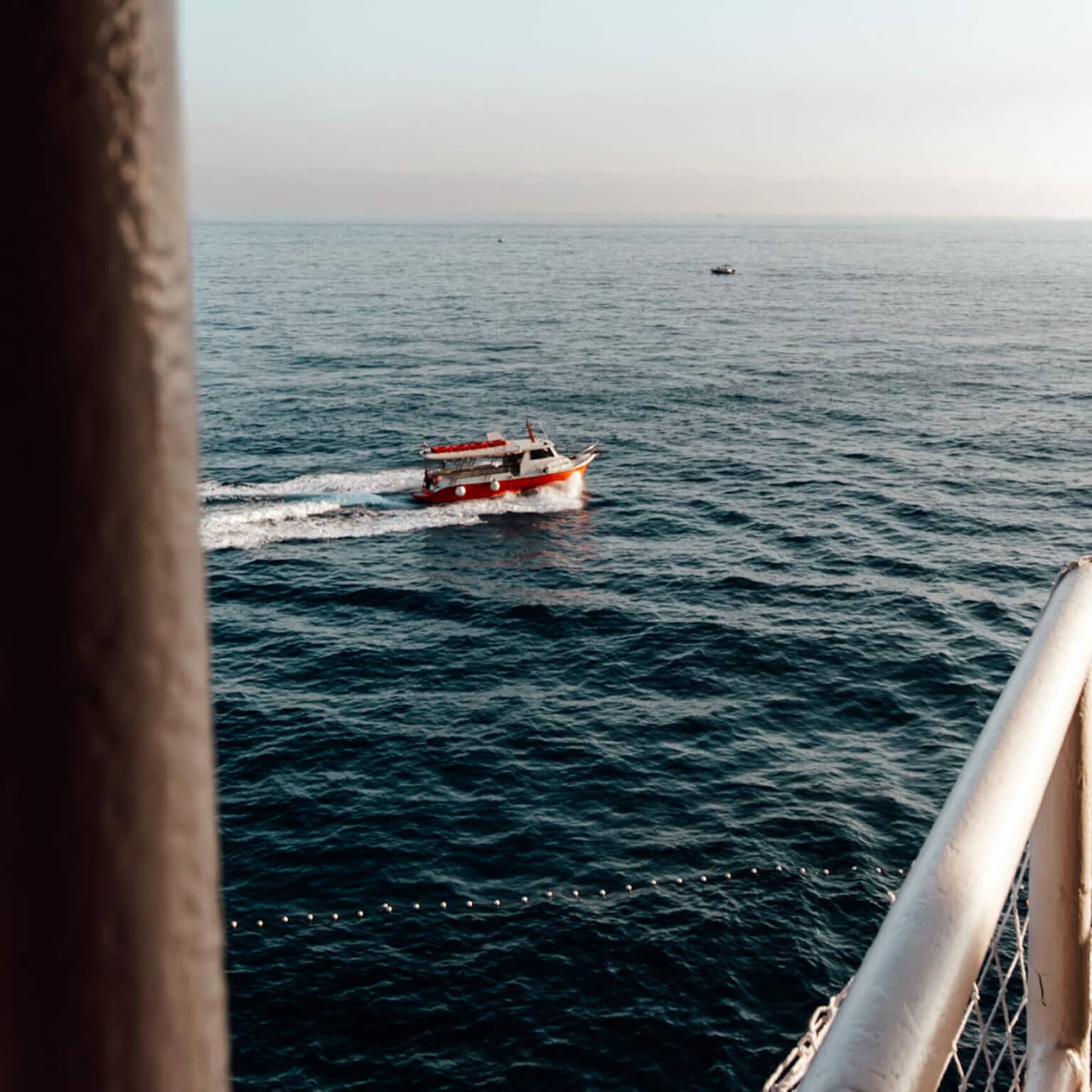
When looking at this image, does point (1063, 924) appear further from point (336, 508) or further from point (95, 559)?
point (336, 508)

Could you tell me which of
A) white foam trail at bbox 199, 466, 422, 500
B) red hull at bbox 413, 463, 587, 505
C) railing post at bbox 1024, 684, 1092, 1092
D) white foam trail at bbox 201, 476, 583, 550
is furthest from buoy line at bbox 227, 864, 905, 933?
white foam trail at bbox 199, 466, 422, 500

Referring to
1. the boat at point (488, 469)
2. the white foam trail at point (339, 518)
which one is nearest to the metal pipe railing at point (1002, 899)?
the white foam trail at point (339, 518)

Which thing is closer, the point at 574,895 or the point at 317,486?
the point at 574,895

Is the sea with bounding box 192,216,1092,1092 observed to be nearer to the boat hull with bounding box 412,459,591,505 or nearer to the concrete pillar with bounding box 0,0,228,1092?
the boat hull with bounding box 412,459,591,505

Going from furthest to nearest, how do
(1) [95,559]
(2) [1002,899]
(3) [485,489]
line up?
(3) [485,489] → (2) [1002,899] → (1) [95,559]

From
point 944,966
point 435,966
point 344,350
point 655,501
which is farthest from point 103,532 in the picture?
point 344,350

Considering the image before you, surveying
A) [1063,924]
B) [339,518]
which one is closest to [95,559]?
[1063,924]
